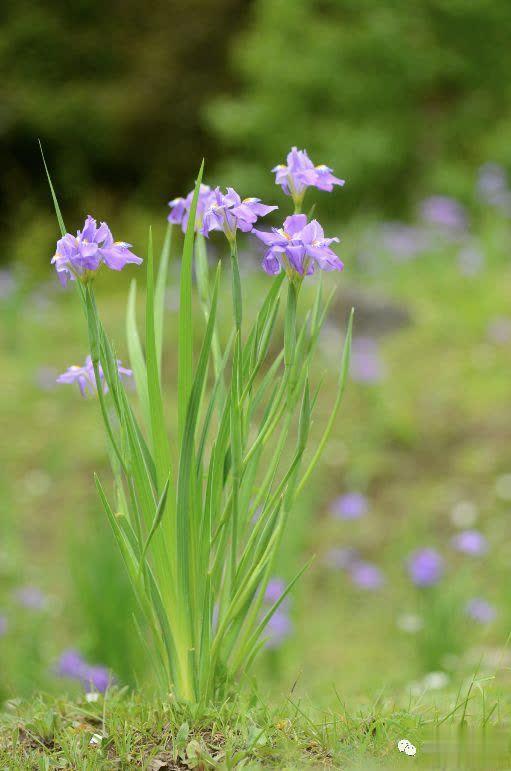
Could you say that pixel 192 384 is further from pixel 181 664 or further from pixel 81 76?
pixel 81 76

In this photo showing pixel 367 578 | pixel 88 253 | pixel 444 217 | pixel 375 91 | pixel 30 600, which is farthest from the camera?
pixel 375 91

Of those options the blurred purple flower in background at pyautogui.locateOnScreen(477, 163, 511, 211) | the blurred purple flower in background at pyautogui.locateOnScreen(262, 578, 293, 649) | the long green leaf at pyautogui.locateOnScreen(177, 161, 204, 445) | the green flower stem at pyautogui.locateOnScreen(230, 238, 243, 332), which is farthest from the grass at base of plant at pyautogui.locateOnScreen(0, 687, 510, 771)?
the blurred purple flower in background at pyautogui.locateOnScreen(477, 163, 511, 211)

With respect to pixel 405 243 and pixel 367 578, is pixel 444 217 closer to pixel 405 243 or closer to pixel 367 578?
pixel 405 243

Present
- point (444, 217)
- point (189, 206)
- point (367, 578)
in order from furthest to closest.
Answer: point (444, 217) → point (367, 578) → point (189, 206)

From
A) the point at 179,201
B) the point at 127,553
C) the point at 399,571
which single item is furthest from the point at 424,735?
the point at 399,571

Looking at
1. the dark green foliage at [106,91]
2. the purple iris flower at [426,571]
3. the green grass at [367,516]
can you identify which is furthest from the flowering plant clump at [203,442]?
the dark green foliage at [106,91]

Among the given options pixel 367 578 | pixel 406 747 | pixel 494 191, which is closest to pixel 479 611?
pixel 367 578
